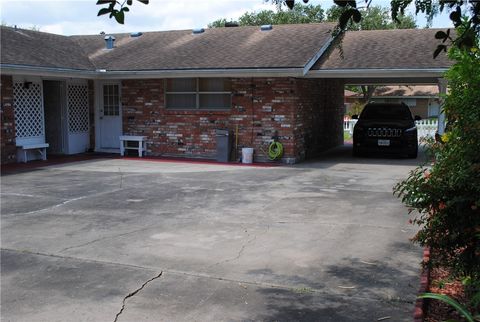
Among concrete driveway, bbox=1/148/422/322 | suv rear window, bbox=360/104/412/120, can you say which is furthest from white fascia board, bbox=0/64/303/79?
suv rear window, bbox=360/104/412/120

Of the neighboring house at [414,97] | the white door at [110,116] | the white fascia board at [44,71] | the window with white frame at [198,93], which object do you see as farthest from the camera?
the neighboring house at [414,97]

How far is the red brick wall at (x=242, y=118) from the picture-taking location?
1482 cm

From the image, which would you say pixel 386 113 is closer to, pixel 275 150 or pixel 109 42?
pixel 275 150

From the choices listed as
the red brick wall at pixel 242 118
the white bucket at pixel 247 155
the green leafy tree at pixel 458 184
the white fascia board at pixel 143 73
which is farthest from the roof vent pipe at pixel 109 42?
the green leafy tree at pixel 458 184

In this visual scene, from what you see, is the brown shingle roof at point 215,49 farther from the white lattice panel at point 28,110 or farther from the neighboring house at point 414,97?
the neighboring house at point 414,97

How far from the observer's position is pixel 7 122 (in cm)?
1427

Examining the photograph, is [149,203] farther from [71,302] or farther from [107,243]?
[71,302]

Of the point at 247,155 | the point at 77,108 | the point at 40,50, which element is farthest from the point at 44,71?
the point at 247,155

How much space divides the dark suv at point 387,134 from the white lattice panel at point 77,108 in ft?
29.2

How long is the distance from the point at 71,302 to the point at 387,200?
6.32 meters

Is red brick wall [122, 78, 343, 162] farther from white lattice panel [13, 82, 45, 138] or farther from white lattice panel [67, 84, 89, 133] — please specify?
white lattice panel [13, 82, 45, 138]

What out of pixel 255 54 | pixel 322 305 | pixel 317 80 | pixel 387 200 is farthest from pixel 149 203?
pixel 317 80

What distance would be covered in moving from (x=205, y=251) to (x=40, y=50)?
39.6 feet

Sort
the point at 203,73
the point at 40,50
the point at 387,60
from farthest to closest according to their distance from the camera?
the point at 40,50
the point at 203,73
the point at 387,60
